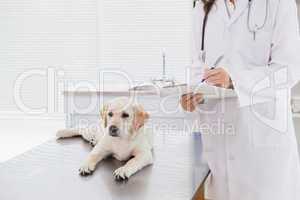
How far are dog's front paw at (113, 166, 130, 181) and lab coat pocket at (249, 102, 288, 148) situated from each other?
0.43m

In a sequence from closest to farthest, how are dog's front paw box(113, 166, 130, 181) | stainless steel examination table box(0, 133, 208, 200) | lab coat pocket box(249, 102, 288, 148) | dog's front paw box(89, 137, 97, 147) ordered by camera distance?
1. stainless steel examination table box(0, 133, 208, 200)
2. dog's front paw box(113, 166, 130, 181)
3. lab coat pocket box(249, 102, 288, 148)
4. dog's front paw box(89, 137, 97, 147)

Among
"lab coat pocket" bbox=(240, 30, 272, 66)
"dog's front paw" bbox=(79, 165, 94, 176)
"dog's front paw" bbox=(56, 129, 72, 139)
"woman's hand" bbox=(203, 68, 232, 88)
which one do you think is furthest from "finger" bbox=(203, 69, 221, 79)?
"dog's front paw" bbox=(56, 129, 72, 139)

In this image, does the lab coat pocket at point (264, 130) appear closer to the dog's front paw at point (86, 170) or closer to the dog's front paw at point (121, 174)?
the dog's front paw at point (121, 174)

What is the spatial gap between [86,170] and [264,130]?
1.93 feet

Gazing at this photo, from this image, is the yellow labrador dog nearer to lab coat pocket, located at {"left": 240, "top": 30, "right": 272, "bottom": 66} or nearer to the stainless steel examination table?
the stainless steel examination table

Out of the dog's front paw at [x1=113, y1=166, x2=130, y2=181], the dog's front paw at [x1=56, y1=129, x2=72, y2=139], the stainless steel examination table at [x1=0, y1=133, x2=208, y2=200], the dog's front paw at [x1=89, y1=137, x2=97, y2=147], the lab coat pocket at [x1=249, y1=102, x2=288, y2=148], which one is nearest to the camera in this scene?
the stainless steel examination table at [x1=0, y1=133, x2=208, y2=200]

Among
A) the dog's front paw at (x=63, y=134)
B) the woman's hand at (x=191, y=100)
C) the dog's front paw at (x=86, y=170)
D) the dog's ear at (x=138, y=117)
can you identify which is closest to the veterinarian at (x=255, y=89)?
the woman's hand at (x=191, y=100)

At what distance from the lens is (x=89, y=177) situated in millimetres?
1163

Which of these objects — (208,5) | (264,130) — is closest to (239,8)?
(208,5)

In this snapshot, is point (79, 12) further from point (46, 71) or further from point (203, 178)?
point (203, 178)

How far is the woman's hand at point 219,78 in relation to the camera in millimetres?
1214

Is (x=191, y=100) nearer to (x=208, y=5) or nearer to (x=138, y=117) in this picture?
(x=138, y=117)

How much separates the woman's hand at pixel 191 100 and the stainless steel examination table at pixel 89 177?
0.20 meters

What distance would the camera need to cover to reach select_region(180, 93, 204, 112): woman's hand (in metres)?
1.32
